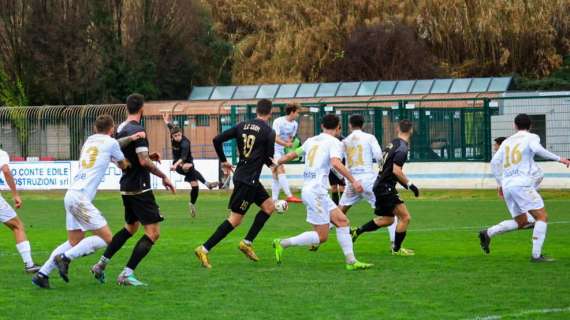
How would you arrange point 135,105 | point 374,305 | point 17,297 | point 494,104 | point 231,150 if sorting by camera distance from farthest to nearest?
point 231,150 < point 494,104 < point 135,105 < point 17,297 < point 374,305

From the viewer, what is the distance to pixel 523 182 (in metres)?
13.8

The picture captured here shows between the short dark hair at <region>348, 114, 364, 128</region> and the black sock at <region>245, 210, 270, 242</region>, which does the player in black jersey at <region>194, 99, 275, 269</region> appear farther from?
the short dark hair at <region>348, 114, 364, 128</region>

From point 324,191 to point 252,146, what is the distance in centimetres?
123

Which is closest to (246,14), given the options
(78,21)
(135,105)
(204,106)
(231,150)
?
(78,21)

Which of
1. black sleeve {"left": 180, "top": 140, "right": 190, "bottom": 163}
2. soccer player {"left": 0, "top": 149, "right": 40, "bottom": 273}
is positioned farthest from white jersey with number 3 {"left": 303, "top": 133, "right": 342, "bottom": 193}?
black sleeve {"left": 180, "top": 140, "right": 190, "bottom": 163}

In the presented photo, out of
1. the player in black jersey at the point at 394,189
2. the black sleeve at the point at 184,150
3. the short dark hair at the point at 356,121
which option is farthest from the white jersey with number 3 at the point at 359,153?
the black sleeve at the point at 184,150

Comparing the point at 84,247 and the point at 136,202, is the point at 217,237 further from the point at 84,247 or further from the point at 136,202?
the point at 84,247

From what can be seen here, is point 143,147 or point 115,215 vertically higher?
point 143,147

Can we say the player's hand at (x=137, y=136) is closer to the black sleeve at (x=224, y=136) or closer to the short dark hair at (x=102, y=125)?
the short dark hair at (x=102, y=125)

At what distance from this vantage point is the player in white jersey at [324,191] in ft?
43.5

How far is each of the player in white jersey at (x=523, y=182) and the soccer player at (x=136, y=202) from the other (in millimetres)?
4534

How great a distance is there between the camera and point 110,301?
10.9 m

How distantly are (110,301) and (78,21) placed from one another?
148ft

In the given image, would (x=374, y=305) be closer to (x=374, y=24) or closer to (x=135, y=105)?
(x=135, y=105)
